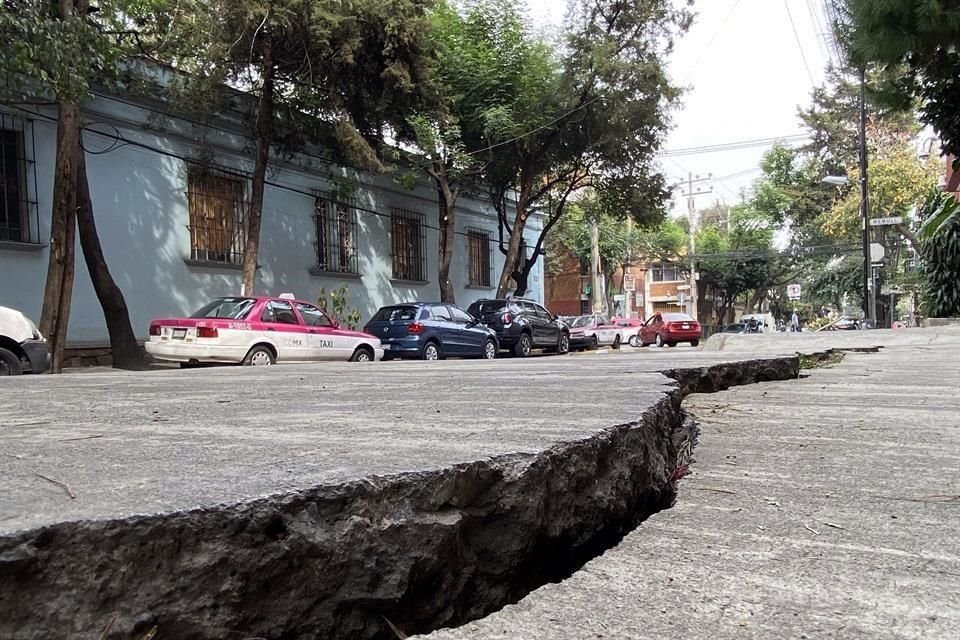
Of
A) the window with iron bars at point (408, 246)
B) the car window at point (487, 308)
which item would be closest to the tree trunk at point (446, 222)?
the car window at point (487, 308)

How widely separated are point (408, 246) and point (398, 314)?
17.6 ft

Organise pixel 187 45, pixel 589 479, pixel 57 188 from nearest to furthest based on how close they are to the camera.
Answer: pixel 589 479 → pixel 57 188 → pixel 187 45

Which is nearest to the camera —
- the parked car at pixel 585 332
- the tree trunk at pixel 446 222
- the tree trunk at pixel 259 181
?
the tree trunk at pixel 259 181

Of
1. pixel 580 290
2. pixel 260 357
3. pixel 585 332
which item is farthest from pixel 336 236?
pixel 580 290

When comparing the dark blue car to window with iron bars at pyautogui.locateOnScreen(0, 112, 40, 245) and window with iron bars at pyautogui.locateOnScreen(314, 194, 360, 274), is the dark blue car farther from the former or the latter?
Answer: window with iron bars at pyautogui.locateOnScreen(0, 112, 40, 245)

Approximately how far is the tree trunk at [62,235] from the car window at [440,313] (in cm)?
705

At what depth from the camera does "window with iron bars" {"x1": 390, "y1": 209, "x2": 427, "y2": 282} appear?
62.5ft

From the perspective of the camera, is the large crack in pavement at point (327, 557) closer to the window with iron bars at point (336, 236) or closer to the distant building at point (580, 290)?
the window with iron bars at point (336, 236)

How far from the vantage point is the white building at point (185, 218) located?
35.6 feet

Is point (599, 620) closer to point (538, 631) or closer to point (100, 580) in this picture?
point (538, 631)

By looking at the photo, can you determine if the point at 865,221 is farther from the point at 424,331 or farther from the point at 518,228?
the point at 424,331

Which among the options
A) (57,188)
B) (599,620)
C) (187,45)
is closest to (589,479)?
(599,620)

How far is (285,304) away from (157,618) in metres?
10.7

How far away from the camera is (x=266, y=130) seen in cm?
1262
